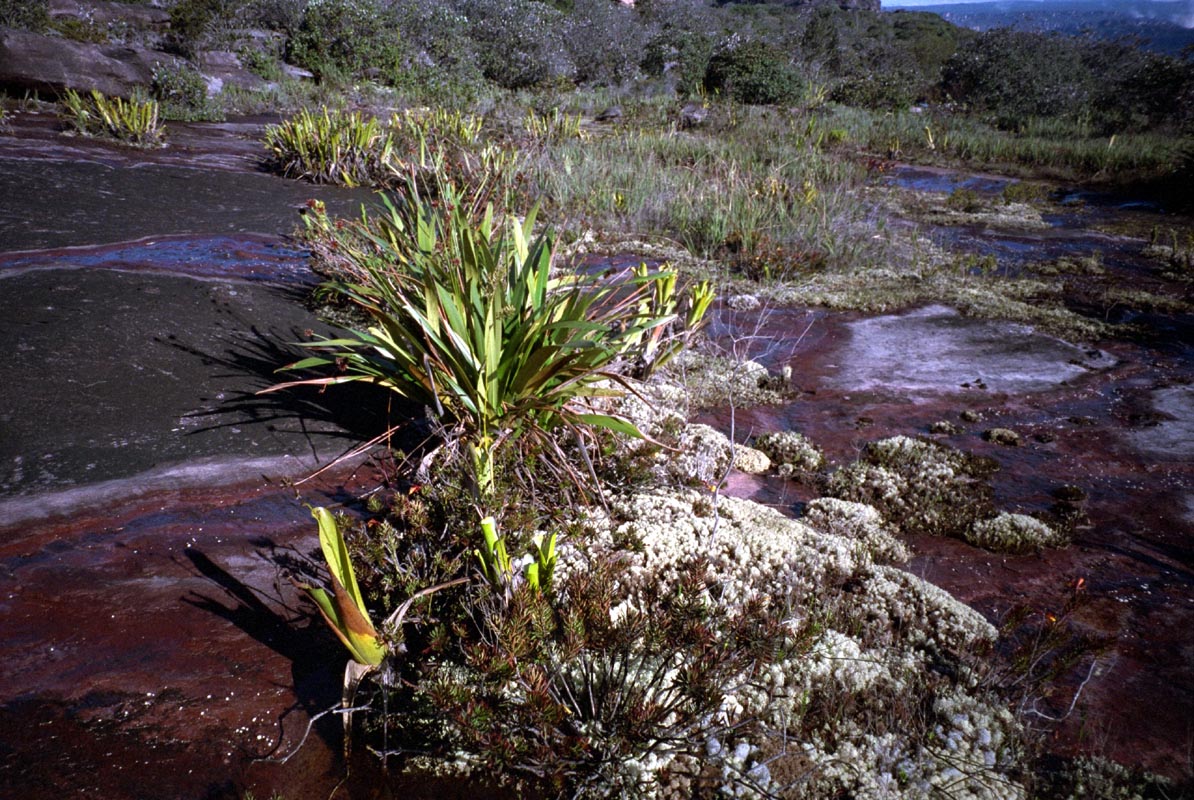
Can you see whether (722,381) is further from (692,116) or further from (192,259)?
(692,116)

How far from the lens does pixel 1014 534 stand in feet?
8.38

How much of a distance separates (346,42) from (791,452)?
60.5 feet

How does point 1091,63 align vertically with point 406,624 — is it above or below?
above

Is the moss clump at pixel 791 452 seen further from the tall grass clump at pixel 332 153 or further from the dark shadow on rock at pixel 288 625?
the tall grass clump at pixel 332 153

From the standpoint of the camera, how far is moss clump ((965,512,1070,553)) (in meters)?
2.52

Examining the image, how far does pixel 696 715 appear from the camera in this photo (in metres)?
1.66

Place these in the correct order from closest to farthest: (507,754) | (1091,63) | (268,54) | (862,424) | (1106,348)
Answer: (507,754) → (862,424) → (1106,348) → (268,54) → (1091,63)

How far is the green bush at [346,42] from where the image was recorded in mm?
16922

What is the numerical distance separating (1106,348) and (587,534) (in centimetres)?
429

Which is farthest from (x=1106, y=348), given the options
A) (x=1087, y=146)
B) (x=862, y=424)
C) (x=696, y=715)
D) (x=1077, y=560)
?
(x=1087, y=146)

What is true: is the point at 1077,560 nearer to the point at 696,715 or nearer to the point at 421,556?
the point at 696,715

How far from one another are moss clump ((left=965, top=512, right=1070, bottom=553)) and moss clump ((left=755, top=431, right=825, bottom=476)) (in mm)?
701

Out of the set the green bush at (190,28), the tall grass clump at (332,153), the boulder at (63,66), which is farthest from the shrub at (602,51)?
the tall grass clump at (332,153)

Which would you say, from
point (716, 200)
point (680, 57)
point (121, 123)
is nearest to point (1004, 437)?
point (716, 200)
